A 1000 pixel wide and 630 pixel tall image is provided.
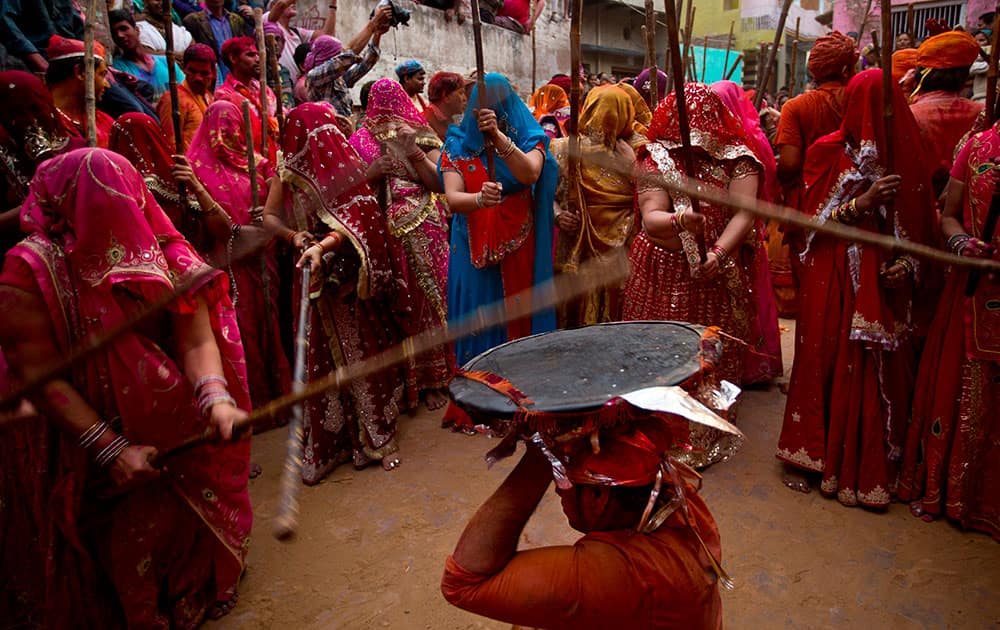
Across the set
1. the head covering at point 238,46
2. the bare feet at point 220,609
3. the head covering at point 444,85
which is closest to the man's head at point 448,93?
the head covering at point 444,85

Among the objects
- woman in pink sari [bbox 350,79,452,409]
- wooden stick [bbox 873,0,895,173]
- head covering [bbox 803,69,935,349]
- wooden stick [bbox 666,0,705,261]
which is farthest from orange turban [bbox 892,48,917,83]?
woman in pink sari [bbox 350,79,452,409]

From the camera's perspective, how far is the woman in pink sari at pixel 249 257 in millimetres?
4250

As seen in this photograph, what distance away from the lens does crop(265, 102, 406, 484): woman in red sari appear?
3666 millimetres

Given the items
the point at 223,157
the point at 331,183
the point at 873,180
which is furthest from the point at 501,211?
the point at 873,180

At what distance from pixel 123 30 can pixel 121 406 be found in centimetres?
493

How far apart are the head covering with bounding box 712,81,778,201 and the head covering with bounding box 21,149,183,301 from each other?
109 inches

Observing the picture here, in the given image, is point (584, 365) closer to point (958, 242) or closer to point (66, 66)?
point (958, 242)

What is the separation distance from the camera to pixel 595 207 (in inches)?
172

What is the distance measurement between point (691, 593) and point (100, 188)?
6.99ft

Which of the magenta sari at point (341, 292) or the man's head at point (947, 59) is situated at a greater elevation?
the man's head at point (947, 59)

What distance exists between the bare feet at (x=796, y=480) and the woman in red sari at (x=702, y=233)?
59cm

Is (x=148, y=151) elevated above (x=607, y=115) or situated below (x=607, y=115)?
below

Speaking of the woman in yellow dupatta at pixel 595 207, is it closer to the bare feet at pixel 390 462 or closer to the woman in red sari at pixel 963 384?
the bare feet at pixel 390 462

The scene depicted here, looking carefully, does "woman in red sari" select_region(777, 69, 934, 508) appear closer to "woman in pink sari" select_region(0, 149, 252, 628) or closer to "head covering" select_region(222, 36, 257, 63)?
"woman in pink sari" select_region(0, 149, 252, 628)
